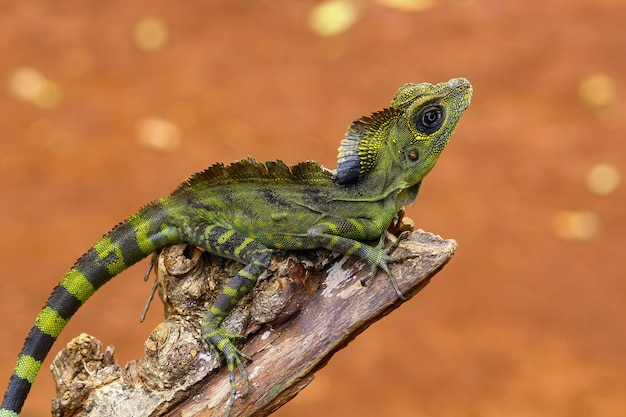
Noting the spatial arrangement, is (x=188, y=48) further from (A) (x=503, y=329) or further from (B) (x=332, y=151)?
(A) (x=503, y=329)

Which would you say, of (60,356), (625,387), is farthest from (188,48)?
(60,356)

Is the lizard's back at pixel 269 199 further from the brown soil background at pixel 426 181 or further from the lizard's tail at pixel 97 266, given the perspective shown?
the brown soil background at pixel 426 181

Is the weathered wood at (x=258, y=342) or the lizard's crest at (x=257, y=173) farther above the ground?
the lizard's crest at (x=257, y=173)

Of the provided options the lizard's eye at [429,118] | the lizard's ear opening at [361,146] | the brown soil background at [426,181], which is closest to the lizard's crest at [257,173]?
the lizard's ear opening at [361,146]

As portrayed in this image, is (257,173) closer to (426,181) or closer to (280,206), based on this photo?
(280,206)

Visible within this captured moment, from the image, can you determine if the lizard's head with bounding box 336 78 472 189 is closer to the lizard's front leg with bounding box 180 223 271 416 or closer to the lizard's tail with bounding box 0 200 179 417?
the lizard's front leg with bounding box 180 223 271 416

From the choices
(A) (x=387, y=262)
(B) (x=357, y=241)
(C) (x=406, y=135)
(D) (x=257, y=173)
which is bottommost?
(A) (x=387, y=262)

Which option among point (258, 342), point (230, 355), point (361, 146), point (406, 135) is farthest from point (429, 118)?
point (230, 355)
